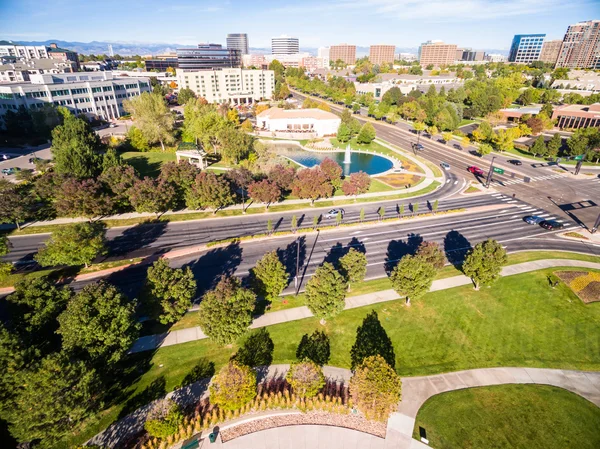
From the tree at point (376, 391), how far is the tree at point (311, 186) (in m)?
44.1

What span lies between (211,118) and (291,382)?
8609 cm

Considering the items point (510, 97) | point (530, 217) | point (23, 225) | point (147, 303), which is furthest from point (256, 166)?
point (510, 97)

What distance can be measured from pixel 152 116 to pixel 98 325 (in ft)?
273

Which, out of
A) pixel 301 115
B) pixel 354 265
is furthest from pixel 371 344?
pixel 301 115

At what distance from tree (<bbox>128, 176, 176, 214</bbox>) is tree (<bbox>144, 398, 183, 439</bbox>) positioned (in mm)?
39497

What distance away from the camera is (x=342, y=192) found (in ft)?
258

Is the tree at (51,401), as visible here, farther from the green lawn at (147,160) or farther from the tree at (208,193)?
the green lawn at (147,160)

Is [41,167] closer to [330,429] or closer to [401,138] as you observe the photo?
[330,429]

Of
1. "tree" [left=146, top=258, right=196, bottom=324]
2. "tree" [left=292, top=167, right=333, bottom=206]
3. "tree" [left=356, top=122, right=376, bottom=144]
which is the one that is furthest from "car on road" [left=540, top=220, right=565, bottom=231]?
"tree" [left=146, top=258, right=196, bottom=324]

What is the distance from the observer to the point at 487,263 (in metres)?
43.0

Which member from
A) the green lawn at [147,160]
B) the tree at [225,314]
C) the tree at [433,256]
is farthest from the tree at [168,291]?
the green lawn at [147,160]

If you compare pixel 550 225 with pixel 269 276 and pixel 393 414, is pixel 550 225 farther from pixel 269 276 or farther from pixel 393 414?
pixel 269 276

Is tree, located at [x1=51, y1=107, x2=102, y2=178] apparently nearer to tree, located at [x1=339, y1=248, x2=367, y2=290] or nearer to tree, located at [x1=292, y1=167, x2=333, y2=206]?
tree, located at [x1=292, y1=167, x2=333, y2=206]

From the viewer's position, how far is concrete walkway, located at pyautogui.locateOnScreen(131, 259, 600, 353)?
35969 millimetres
